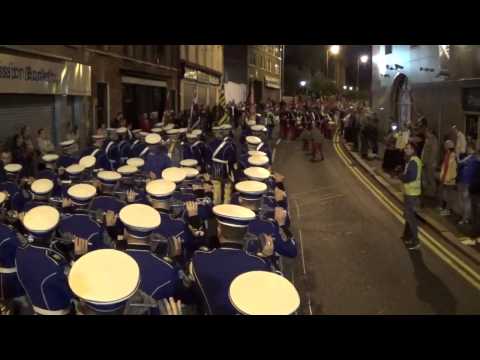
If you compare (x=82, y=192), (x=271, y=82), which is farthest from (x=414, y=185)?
(x=271, y=82)

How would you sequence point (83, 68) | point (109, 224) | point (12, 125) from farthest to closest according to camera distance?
point (83, 68) < point (12, 125) < point (109, 224)

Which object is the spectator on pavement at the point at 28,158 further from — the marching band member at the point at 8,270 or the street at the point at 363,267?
the marching band member at the point at 8,270

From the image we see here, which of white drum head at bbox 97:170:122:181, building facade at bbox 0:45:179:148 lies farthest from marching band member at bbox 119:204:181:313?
building facade at bbox 0:45:179:148

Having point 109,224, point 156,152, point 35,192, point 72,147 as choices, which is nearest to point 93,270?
point 109,224

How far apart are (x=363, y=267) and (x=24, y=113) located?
36.7ft

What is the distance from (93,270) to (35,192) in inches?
152

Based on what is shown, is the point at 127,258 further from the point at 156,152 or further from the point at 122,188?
the point at 156,152

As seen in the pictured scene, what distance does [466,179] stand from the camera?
11.0 metres

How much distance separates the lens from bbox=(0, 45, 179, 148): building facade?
48.0 feet

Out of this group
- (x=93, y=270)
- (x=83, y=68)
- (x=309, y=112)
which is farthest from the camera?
(x=309, y=112)

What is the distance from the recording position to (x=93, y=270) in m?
3.12

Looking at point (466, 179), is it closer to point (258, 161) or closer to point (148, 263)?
point (258, 161)

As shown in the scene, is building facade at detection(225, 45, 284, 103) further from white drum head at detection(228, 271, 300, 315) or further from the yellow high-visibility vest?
white drum head at detection(228, 271, 300, 315)

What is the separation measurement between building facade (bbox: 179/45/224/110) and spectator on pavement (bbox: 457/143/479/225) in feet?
69.6
